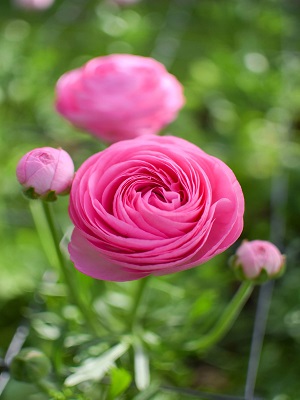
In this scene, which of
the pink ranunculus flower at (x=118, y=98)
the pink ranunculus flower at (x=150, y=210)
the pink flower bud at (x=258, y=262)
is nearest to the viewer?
the pink ranunculus flower at (x=150, y=210)

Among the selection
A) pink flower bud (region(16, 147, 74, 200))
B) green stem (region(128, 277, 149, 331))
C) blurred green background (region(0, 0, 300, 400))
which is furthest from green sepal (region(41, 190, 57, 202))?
blurred green background (region(0, 0, 300, 400))

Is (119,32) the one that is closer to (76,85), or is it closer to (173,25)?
(173,25)

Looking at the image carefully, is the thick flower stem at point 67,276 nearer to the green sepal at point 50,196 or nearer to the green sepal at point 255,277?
the green sepal at point 50,196

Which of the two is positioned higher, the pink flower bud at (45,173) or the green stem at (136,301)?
the pink flower bud at (45,173)

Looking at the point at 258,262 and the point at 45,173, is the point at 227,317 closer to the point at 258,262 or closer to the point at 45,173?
the point at 258,262

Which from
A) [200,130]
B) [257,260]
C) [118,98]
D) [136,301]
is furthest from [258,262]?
[200,130]

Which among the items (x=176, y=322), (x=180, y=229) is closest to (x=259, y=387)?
(x=176, y=322)

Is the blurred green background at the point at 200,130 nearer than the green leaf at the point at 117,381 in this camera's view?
No

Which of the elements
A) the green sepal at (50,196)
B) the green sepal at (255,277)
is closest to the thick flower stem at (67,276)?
the green sepal at (50,196)
